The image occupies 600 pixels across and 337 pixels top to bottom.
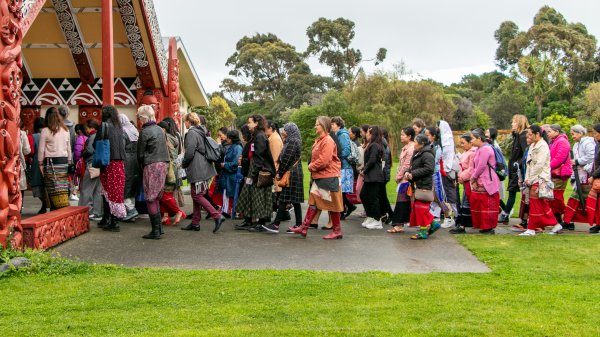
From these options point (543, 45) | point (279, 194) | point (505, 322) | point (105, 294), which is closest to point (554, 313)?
point (505, 322)

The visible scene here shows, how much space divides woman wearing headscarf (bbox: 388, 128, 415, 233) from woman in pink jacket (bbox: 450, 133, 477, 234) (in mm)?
799

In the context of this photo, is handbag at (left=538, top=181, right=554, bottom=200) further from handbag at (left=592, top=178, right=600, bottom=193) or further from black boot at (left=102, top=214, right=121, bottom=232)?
black boot at (left=102, top=214, right=121, bottom=232)

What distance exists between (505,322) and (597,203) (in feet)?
19.3

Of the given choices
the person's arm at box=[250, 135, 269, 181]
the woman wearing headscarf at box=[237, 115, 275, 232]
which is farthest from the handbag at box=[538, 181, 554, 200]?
the person's arm at box=[250, 135, 269, 181]

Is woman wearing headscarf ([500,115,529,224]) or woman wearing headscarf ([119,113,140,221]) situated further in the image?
woman wearing headscarf ([500,115,529,224])

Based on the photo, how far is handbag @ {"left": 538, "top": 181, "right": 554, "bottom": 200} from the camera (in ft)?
32.3

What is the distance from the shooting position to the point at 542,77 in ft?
159

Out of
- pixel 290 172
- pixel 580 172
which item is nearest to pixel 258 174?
pixel 290 172

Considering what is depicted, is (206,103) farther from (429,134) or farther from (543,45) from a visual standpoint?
(543,45)

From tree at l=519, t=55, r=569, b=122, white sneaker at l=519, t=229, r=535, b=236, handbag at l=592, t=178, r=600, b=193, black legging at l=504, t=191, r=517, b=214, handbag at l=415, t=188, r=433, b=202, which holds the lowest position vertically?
white sneaker at l=519, t=229, r=535, b=236

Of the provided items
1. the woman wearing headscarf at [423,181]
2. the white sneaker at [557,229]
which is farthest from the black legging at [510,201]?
the woman wearing headscarf at [423,181]

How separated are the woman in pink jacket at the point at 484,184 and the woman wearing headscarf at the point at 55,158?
623 centimetres

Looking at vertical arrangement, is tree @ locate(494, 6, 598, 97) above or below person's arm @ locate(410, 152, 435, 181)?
above

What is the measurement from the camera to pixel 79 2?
14273mm
